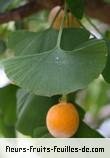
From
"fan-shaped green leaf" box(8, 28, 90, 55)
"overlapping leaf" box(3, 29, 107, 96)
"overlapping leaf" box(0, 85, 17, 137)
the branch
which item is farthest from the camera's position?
"overlapping leaf" box(0, 85, 17, 137)

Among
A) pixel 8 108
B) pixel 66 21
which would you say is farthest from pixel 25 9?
pixel 8 108

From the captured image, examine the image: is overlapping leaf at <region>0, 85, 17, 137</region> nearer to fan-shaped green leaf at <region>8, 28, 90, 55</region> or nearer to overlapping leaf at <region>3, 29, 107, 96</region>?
fan-shaped green leaf at <region>8, 28, 90, 55</region>

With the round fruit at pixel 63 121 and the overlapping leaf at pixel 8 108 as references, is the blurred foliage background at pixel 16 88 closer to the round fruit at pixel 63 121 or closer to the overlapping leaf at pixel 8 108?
the overlapping leaf at pixel 8 108

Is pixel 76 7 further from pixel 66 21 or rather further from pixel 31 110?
pixel 31 110

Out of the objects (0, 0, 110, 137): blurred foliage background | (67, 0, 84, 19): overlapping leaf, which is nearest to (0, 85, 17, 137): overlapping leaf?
(0, 0, 110, 137): blurred foliage background

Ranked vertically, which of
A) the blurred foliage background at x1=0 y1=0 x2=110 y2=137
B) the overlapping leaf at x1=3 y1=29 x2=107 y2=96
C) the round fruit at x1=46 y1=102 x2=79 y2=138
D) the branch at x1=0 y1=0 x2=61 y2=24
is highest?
the overlapping leaf at x1=3 y1=29 x2=107 y2=96

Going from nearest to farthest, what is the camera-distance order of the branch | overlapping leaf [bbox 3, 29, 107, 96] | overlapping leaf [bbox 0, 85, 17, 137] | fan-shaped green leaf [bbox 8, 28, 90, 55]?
1. overlapping leaf [bbox 3, 29, 107, 96]
2. fan-shaped green leaf [bbox 8, 28, 90, 55]
3. the branch
4. overlapping leaf [bbox 0, 85, 17, 137]
